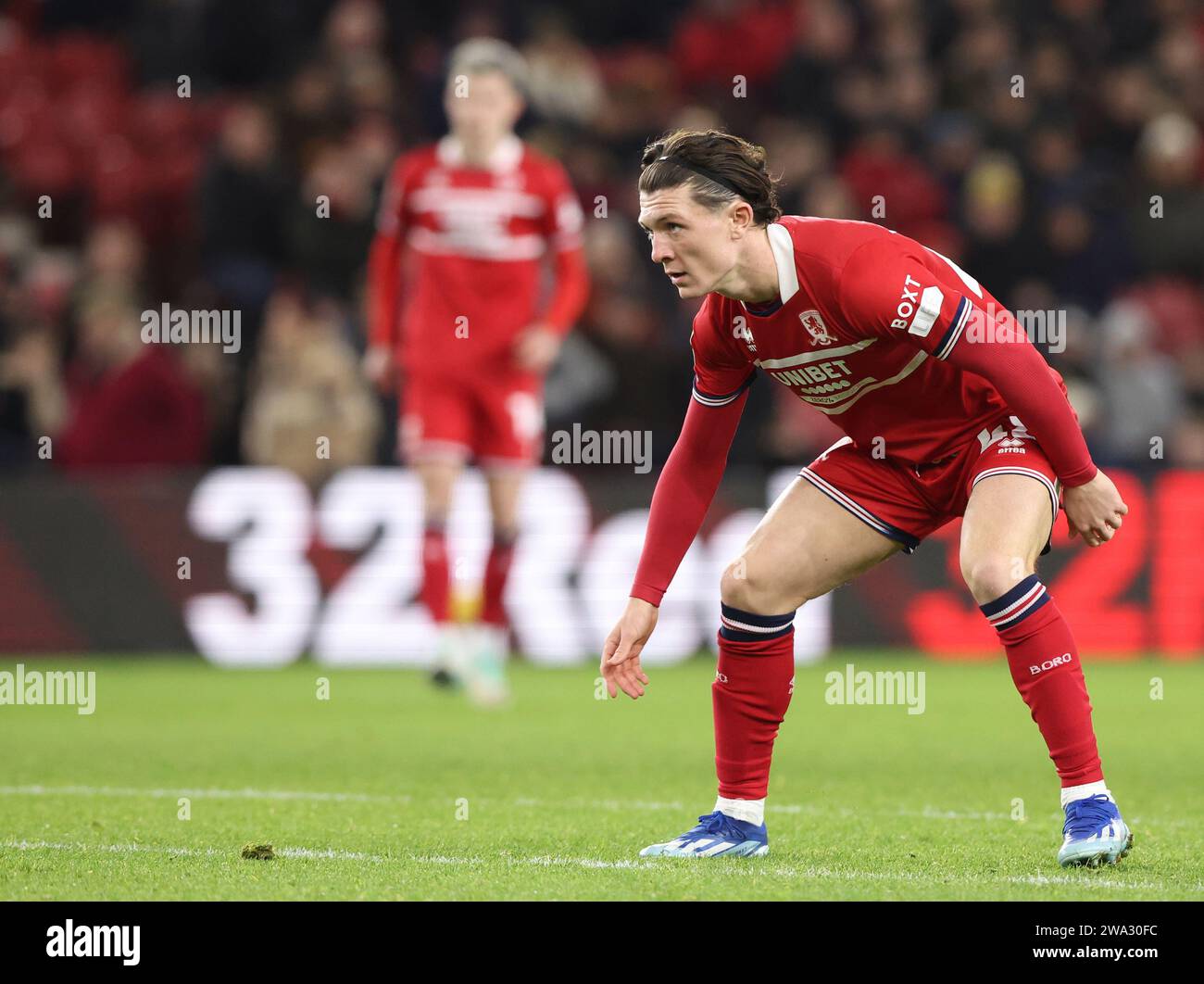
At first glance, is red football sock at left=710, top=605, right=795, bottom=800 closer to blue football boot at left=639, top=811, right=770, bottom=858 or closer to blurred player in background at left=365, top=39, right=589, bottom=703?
blue football boot at left=639, top=811, right=770, bottom=858

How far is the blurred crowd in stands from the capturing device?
38.6 feet

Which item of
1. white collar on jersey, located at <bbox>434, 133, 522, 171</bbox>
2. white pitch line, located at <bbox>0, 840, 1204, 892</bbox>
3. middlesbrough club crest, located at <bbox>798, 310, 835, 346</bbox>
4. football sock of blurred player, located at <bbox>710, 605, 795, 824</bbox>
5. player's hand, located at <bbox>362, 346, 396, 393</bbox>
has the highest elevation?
white collar on jersey, located at <bbox>434, 133, 522, 171</bbox>

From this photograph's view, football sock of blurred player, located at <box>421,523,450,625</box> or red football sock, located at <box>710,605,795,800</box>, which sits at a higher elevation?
football sock of blurred player, located at <box>421,523,450,625</box>

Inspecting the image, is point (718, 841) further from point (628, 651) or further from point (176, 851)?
point (176, 851)

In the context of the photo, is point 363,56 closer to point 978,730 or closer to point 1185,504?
point 1185,504

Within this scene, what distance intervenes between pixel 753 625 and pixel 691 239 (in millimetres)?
1009

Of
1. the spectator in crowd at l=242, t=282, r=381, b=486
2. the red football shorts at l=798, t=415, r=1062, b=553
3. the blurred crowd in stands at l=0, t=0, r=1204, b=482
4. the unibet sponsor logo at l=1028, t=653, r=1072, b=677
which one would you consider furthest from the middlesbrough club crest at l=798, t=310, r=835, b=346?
the spectator in crowd at l=242, t=282, r=381, b=486

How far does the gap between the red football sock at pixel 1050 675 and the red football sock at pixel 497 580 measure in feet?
15.9

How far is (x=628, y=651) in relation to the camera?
15.4ft

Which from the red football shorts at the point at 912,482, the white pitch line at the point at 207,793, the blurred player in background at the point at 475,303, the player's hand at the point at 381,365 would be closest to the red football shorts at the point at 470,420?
the blurred player in background at the point at 475,303

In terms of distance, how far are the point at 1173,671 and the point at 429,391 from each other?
171 inches

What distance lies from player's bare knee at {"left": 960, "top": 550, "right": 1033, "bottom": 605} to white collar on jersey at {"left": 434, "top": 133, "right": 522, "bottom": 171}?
5.17m

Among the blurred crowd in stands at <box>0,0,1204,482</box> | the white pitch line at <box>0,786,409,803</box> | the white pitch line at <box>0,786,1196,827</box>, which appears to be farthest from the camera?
the blurred crowd in stands at <box>0,0,1204,482</box>
